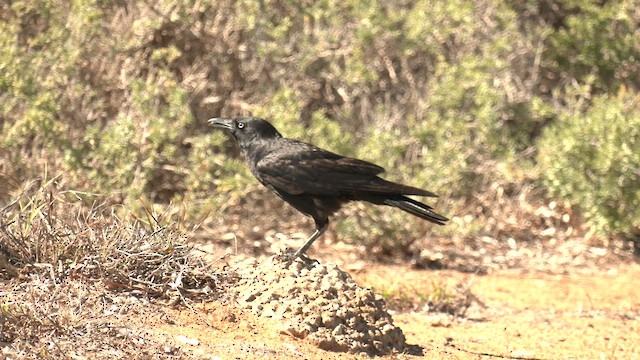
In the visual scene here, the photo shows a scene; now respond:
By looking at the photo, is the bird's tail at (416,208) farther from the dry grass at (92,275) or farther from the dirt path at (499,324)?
the dry grass at (92,275)

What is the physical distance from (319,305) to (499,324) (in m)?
2.27

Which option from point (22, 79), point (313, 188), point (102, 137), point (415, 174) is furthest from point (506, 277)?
point (22, 79)

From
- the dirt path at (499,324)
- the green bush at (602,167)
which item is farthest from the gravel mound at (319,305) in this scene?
the green bush at (602,167)

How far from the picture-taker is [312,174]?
6.65 meters

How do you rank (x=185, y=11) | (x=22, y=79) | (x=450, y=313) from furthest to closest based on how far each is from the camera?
(x=185, y=11) → (x=22, y=79) → (x=450, y=313)

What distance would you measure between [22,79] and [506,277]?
184 inches

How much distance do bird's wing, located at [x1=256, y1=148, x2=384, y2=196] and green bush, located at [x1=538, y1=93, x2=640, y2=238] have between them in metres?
3.47

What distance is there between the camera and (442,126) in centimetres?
967

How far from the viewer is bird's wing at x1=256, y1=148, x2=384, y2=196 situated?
661cm

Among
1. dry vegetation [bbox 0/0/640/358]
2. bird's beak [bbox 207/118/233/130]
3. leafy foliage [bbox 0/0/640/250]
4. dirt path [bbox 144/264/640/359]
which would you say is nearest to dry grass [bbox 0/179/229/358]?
dirt path [bbox 144/264/640/359]

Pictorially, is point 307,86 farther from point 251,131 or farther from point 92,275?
point 92,275

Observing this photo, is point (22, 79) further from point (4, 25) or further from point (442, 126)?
point (442, 126)

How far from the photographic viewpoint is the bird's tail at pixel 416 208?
6.39 m

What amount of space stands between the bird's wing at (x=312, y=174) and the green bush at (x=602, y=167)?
3.47 metres
